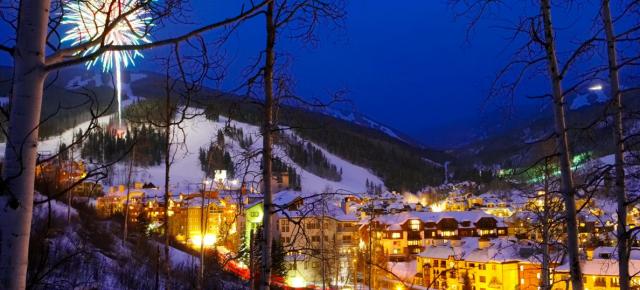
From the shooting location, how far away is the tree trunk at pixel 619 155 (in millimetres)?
5938

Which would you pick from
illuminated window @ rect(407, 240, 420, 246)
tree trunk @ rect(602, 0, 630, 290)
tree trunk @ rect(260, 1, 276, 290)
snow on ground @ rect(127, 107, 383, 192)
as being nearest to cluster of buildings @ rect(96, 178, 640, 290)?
illuminated window @ rect(407, 240, 420, 246)

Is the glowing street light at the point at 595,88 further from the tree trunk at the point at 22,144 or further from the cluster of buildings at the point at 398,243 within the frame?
the cluster of buildings at the point at 398,243

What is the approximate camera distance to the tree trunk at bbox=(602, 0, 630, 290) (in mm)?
5938

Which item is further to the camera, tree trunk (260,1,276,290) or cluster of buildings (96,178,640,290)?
cluster of buildings (96,178,640,290)

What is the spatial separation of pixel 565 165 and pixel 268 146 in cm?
328

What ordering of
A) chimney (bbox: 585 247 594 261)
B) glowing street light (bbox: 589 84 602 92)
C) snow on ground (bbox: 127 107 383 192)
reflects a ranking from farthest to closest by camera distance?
snow on ground (bbox: 127 107 383 192)
chimney (bbox: 585 247 594 261)
glowing street light (bbox: 589 84 602 92)

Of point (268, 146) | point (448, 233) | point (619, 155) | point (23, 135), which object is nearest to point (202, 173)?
point (448, 233)

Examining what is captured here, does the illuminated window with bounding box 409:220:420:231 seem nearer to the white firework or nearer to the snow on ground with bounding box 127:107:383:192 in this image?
the snow on ground with bounding box 127:107:383:192

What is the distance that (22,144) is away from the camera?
2264 mm

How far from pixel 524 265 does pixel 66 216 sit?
28341 mm

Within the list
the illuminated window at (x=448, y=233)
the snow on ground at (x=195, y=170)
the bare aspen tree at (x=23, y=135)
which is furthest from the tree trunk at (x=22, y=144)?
the illuminated window at (x=448, y=233)

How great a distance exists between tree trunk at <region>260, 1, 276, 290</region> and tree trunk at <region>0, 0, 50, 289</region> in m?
3.15

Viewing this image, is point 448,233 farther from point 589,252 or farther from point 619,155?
point 619,155

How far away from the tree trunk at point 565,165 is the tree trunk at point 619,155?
0.63 meters
